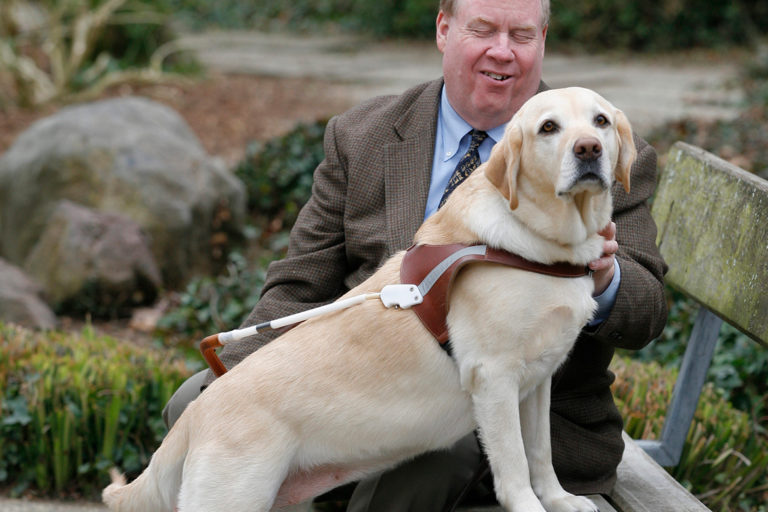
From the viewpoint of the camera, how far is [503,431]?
7.57ft

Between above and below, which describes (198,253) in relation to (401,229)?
below

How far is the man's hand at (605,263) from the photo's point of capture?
2.49 m

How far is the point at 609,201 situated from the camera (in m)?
2.47

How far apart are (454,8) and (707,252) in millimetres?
1175

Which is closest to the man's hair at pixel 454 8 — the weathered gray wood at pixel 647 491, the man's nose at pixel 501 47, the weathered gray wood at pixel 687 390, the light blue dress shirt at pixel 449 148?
the man's nose at pixel 501 47

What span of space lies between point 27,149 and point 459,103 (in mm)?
4995

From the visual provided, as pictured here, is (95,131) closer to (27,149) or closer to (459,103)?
(27,149)

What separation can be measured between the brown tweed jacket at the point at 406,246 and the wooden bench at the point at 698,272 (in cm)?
19

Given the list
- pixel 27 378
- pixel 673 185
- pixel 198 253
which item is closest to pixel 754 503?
pixel 673 185

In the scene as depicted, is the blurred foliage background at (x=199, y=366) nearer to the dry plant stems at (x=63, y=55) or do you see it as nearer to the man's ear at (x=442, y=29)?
the dry plant stems at (x=63, y=55)

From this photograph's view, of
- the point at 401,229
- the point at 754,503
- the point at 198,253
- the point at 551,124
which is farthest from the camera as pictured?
the point at 198,253

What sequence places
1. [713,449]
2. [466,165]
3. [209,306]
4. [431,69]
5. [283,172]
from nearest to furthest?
[466,165], [713,449], [209,306], [283,172], [431,69]

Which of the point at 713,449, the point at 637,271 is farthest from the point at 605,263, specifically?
the point at 713,449

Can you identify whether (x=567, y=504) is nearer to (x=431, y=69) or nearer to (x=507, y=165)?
(x=507, y=165)
